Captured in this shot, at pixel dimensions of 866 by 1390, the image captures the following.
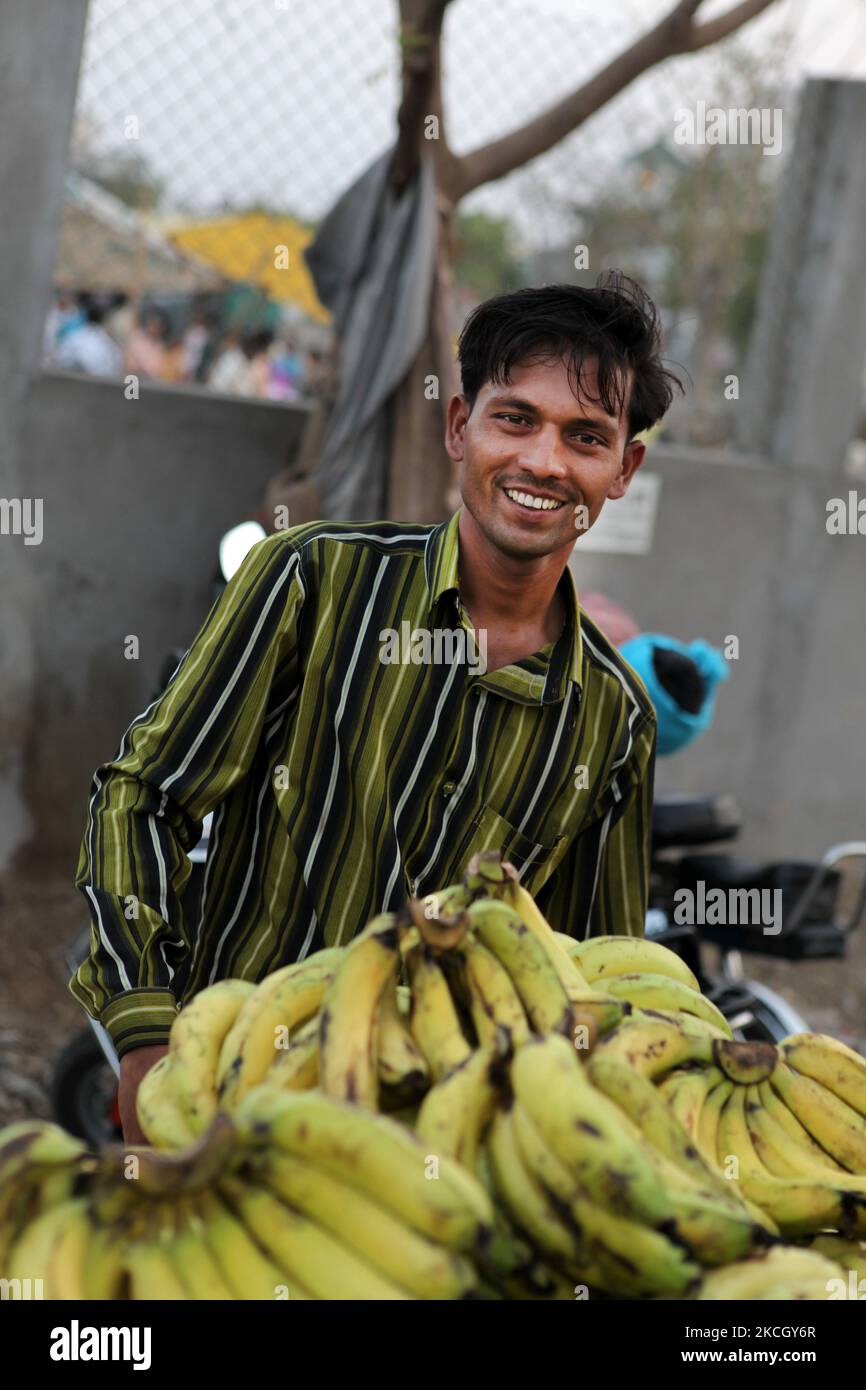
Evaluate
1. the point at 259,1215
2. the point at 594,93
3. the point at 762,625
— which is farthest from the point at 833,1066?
the point at 762,625

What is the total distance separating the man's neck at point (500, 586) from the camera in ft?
6.82

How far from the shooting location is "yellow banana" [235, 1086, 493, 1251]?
41.8 inches

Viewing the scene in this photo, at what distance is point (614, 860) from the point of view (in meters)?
2.20

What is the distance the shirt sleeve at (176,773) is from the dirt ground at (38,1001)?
2362 mm

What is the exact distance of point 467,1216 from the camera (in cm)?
106

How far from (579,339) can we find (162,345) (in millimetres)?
7899

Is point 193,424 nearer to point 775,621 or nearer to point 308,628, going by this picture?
point 775,621

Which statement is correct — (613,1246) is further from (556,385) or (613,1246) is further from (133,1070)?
(556,385)

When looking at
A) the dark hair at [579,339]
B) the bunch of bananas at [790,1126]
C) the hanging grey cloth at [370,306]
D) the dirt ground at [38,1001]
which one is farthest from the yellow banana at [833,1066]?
the hanging grey cloth at [370,306]

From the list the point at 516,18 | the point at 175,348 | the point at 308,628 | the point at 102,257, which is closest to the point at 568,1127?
the point at 308,628

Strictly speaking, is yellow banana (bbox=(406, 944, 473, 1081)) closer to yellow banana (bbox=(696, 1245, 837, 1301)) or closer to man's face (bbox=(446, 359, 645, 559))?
yellow banana (bbox=(696, 1245, 837, 1301))

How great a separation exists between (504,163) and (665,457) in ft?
4.39

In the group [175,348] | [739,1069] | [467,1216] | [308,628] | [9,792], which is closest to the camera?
[467,1216]

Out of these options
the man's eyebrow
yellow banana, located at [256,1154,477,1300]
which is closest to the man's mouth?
the man's eyebrow
